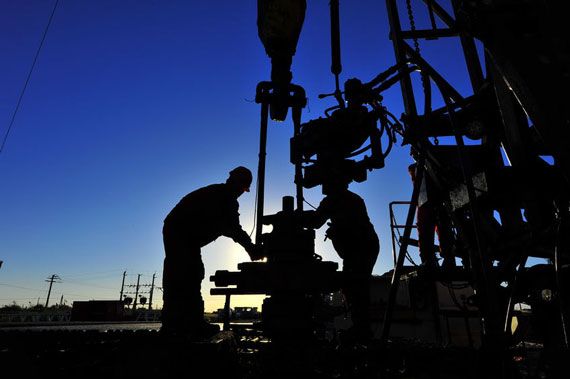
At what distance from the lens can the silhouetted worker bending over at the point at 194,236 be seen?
170 inches

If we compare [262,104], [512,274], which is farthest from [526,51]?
[262,104]

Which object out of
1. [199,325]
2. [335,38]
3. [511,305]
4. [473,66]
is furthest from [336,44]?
[199,325]

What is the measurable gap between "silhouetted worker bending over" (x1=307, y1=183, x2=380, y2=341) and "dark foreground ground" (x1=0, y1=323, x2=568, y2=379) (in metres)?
1.40

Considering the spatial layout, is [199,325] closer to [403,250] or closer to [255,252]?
[255,252]

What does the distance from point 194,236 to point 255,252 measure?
0.87 meters

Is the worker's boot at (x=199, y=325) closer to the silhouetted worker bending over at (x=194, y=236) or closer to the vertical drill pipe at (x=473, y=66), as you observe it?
the silhouetted worker bending over at (x=194, y=236)

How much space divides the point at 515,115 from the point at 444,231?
7.55ft

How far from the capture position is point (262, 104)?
4836 millimetres

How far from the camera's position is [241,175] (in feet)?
16.0

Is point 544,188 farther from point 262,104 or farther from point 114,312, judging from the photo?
point 114,312

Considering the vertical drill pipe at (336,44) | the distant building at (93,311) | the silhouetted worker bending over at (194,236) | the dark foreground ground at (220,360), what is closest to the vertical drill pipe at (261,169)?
the silhouetted worker bending over at (194,236)

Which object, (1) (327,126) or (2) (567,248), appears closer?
(2) (567,248)

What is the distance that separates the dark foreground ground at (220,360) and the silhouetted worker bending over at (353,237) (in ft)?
4.60

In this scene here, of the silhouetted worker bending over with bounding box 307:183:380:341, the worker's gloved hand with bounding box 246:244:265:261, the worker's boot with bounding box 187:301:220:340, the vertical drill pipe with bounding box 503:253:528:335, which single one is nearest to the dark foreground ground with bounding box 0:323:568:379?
the vertical drill pipe with bounding box 503:253:528:335
